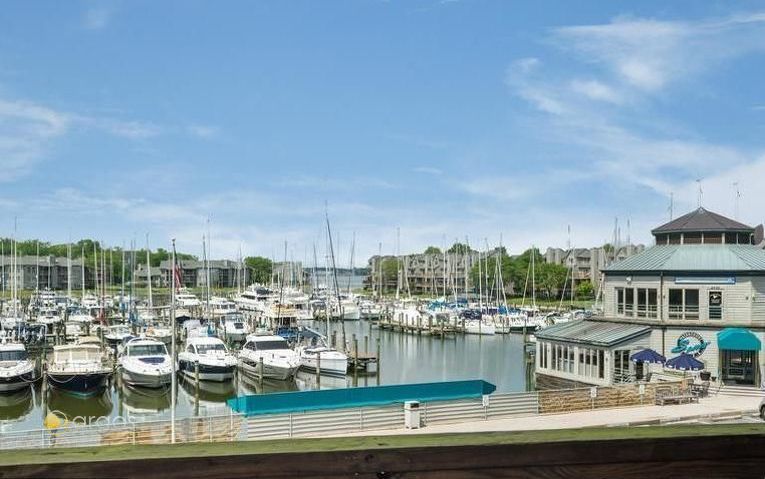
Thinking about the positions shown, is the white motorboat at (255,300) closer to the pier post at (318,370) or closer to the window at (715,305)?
the pier post at (318,370)

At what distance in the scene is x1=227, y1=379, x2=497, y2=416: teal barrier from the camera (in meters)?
25.5

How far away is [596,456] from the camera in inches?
134

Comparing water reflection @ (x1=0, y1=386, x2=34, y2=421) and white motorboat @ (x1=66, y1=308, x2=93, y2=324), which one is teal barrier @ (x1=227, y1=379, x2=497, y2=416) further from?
white motorboat @ (x1=66, y1=308, x2=93, y2=324)

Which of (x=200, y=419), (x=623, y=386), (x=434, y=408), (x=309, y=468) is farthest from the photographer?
(x=623, y=386)

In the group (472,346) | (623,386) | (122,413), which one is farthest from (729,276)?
(472,346)

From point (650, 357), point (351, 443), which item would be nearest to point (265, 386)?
point (650, 357)

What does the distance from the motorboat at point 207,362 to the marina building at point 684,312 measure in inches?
781

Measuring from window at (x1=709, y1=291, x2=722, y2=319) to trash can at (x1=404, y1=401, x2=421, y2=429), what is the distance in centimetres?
2087

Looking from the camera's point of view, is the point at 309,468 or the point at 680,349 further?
the point at 680,349

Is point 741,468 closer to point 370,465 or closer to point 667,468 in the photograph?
point 667,468

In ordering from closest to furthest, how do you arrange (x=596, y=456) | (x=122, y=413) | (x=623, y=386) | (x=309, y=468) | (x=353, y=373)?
(x=309, y=468) < (x=596, y=456) < (x=623, y=386) < (x=122, y=413) < (x=353, y=373)

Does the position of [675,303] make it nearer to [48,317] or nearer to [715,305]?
[715,305]

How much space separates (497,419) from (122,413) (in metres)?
23.5

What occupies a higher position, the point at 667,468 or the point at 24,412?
the point at 667,468
